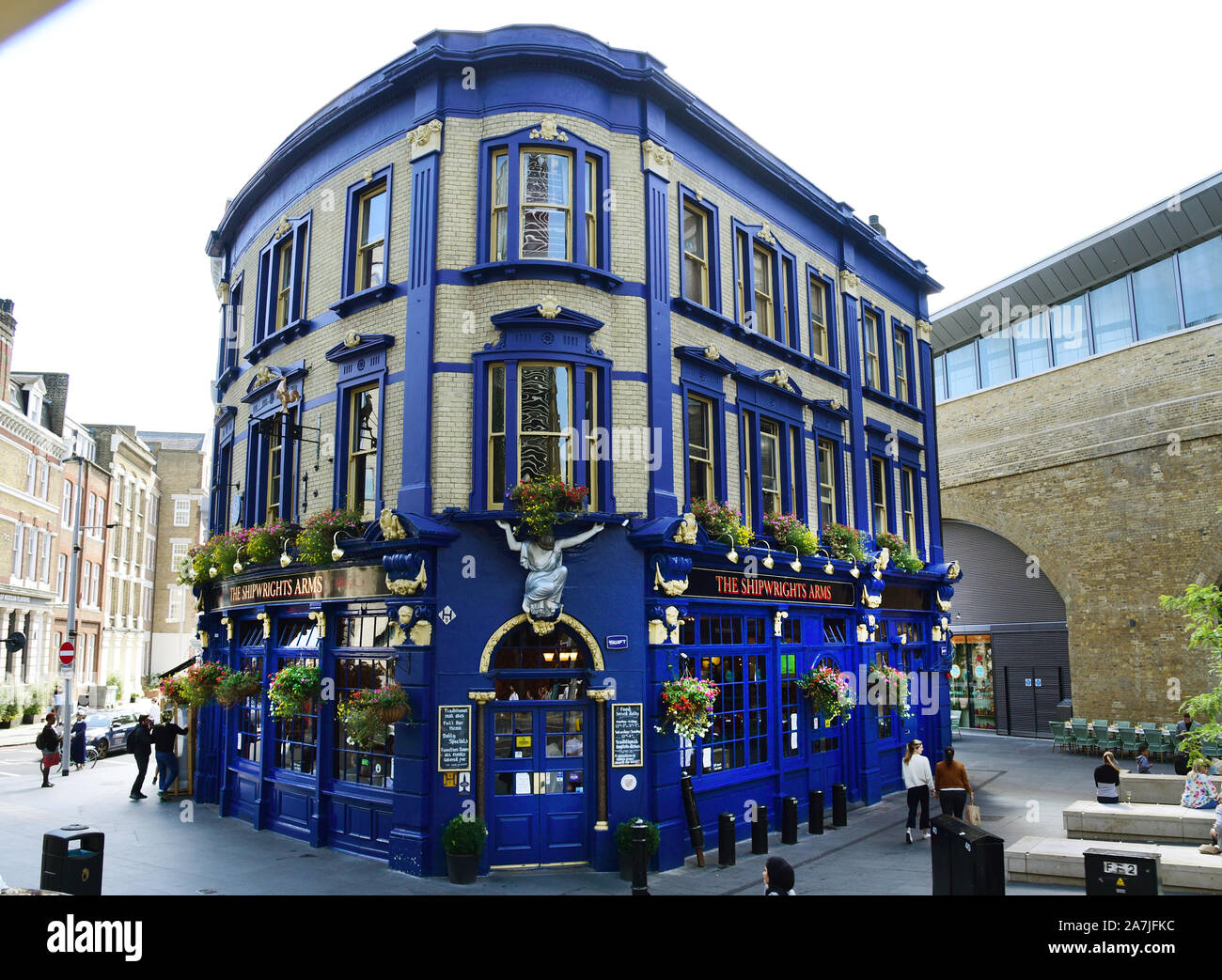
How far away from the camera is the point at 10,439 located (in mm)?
40562

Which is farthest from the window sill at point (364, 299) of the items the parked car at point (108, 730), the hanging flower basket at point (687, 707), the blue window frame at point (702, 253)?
the parked car at point (108, 730)

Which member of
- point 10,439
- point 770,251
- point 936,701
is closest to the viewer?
point 770,251

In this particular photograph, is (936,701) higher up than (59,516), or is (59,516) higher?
Result: (59,516)

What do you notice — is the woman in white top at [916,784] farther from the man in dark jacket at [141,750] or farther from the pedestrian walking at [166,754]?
the man in dark jacket at [141,750]

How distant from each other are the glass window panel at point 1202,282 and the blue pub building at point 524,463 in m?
15.1

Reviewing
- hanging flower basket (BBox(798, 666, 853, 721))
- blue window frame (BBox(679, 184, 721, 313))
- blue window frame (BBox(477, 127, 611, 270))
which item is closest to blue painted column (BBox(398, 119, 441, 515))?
blue window frame (BBox(477, 127, 611, 270))

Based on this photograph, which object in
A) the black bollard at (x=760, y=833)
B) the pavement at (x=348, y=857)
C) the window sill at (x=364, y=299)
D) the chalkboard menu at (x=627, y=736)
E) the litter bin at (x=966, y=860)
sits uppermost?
the window sill at (x=364, y=299)

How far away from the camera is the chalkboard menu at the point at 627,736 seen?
1337 centimetres

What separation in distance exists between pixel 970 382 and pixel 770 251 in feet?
58.2

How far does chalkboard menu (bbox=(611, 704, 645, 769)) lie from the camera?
13367 mm

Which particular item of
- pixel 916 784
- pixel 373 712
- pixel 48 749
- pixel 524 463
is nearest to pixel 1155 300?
pixel 916 784

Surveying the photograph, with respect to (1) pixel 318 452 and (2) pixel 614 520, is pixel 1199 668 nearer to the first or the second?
(2) pixel 614 520

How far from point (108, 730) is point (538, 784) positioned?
2186cm
